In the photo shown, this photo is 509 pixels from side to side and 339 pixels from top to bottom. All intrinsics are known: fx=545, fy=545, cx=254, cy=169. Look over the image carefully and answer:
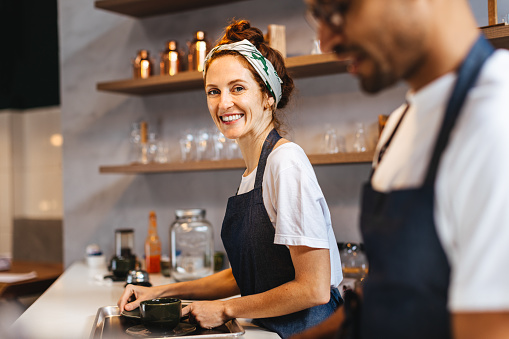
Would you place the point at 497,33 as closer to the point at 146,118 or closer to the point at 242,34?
the point at 242,34

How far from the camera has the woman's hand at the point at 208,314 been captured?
1.50 metres

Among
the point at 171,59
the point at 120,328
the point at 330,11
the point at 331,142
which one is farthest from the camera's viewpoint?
the point at 171,59

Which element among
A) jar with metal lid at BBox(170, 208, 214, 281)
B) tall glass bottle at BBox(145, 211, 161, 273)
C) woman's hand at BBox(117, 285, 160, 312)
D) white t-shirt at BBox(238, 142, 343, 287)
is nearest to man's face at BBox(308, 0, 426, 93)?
white t-shirt at BBox(238, 142, 343, 287)

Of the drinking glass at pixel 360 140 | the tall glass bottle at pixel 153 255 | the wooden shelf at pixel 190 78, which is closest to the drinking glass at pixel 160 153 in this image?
the wooden shelf at pixel 190 78

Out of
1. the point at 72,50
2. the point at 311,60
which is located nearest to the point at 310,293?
the point at 311,60

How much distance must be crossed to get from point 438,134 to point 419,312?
243 mm

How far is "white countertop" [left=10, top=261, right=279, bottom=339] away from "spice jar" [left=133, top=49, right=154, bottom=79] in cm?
117

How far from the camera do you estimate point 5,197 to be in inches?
224

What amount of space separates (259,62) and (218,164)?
1189 mm

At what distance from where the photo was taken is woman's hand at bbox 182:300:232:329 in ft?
4.91

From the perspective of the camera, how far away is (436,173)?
71 cm

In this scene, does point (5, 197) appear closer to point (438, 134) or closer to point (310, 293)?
point (310, 293)

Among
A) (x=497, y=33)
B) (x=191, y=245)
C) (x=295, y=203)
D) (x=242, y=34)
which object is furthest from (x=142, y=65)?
(x=295, y=203)

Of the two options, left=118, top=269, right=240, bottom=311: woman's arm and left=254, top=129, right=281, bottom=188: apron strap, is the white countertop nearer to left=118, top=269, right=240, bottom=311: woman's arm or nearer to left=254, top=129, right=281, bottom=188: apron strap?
left=118, top=269, right=240, bottom=311: woman's arm
